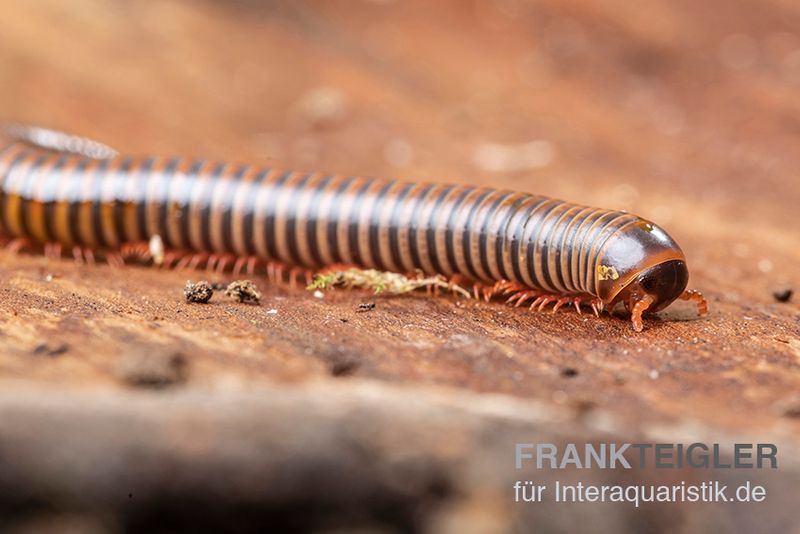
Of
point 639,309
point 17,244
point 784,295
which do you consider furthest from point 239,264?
point 784,295

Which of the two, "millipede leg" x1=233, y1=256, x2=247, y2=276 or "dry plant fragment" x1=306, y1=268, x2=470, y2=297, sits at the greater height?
"millipede leg" x1=233, y1=256, x2=247, y2=276

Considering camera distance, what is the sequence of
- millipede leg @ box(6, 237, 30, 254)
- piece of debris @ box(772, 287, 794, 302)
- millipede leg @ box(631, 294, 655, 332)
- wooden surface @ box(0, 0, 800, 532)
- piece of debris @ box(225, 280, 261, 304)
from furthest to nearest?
millipede leg @ box(6, 237, 30, 254) < piece of debris @ box(772, 287, 794, 302) < piece of debris @ box(225, 280, 261, 304) < millipede leg @ box(631, 294, 655, 332) < wooden surface @ box(0, 0, 800, 532)

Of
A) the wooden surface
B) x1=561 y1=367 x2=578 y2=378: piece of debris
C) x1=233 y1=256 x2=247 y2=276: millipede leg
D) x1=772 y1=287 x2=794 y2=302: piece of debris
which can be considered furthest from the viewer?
x1=233 y1=256 x2=247 y2=276: millipede leg

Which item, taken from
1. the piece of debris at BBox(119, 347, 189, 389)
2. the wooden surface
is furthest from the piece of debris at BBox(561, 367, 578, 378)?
the piece of debris at BBox(119, 347, 189, 389)

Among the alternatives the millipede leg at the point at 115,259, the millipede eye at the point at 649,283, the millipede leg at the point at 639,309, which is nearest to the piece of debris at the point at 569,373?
the millipede leg at the point at 639,309

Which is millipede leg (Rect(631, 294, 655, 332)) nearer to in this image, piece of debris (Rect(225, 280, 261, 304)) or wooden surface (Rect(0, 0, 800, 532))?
wooden surface (Rect(0, 0, 800, 532))

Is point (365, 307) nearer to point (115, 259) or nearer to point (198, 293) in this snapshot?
point (198, 293)

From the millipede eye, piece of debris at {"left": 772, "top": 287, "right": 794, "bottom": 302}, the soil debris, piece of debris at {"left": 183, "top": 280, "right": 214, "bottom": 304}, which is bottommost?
the soil debris
